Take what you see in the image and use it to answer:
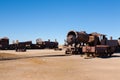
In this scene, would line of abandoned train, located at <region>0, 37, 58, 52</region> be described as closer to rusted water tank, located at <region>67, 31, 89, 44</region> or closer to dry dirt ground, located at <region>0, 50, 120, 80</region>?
rusted water tank, located at <region>67, 31, 89, 44</region>

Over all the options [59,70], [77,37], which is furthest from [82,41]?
[59,70]

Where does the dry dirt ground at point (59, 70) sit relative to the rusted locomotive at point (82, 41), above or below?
below

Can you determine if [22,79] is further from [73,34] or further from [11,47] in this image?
[11,47]

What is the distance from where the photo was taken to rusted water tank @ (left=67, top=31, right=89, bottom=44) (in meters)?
39.8

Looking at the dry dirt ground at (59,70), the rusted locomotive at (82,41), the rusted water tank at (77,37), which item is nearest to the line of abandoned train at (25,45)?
the rusted locomotive at (82,41)

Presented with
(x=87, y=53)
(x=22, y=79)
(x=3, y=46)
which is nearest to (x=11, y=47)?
(x=3, y=46)

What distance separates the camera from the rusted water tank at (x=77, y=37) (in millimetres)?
39812

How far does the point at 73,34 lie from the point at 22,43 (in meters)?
33.8

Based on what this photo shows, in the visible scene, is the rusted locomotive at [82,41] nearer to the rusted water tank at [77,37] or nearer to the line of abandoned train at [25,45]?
the rusted water tank at [77,37]

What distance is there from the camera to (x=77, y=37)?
130 ft

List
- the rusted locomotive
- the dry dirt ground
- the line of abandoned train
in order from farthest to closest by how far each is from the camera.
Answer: the line of abandoned train
the rusted locomotive
the dry dirt ground

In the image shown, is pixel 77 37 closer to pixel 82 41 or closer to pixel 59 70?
pixel 82 41

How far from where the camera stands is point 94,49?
3419 centimetres

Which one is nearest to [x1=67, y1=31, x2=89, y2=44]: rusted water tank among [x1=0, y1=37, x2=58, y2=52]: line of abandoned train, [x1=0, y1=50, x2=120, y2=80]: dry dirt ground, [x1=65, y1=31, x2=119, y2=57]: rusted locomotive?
[x1=65, y1=31, x2=119, y2=57]: rusted locomotive
